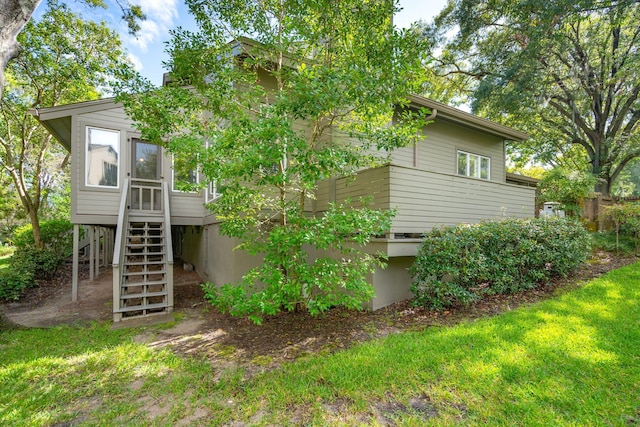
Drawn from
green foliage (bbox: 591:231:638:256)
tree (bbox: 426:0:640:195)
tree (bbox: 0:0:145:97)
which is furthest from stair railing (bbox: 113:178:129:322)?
tree (bbox: 426:0:640:195)

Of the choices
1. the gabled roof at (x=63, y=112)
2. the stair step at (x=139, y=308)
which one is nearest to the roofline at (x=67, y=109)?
the gabled roof at (x=63, y=112)

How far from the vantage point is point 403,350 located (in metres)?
3.83

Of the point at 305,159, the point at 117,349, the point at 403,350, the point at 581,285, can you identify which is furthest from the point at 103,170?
the point at 581,285

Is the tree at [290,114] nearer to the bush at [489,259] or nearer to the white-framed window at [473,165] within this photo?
the bush at [489,259]

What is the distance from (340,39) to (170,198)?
6402 mm

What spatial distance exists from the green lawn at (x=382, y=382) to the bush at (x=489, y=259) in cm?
86

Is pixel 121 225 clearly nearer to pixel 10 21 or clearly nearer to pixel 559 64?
pixel 10 21

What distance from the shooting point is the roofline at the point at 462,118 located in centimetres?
791

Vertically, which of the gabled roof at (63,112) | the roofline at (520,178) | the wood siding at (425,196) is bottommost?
the wood siding at (425,196)

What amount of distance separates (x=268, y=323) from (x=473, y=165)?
9.05 m

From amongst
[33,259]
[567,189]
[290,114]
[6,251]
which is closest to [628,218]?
[567,189]

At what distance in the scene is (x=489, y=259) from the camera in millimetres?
5488

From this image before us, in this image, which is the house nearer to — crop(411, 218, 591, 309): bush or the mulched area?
crop(411, 218, 591, 309): bush

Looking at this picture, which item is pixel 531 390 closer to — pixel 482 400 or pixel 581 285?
pixel 482 400
